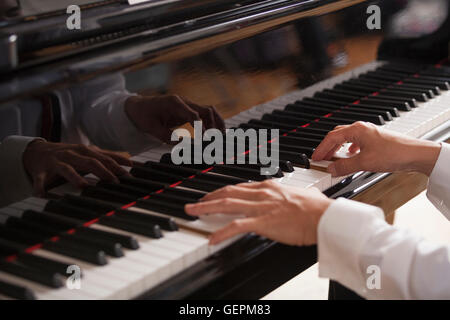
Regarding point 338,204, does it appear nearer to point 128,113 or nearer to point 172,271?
point 172,271

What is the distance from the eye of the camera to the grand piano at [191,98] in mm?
1147

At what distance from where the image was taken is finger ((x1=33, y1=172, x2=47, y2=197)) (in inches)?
48.8

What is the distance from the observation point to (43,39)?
4.07ft

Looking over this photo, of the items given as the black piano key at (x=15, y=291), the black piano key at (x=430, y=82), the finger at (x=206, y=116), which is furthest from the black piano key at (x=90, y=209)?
the black piano key at (x=430, y=82)

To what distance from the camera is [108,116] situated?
132 centimetres

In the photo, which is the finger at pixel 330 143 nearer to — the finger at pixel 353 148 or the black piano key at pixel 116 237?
the finger at pixel 353 148

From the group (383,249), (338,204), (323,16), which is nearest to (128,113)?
(338,204)

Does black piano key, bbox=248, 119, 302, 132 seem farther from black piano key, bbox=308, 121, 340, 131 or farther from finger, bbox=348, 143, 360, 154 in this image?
finger, bbox=348, 143, 360, 154

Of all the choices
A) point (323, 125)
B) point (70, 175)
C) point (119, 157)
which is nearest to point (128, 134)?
point (119, 157)

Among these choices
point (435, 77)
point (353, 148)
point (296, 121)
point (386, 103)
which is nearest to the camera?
point (353, 148)

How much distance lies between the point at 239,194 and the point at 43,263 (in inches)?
16.5

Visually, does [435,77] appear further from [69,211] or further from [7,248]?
[7,248]

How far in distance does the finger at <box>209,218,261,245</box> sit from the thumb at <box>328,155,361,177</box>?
438 mm

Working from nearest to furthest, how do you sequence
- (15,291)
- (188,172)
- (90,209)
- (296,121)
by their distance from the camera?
(15,291) → (90,209) → (188,172) → (296,121)
